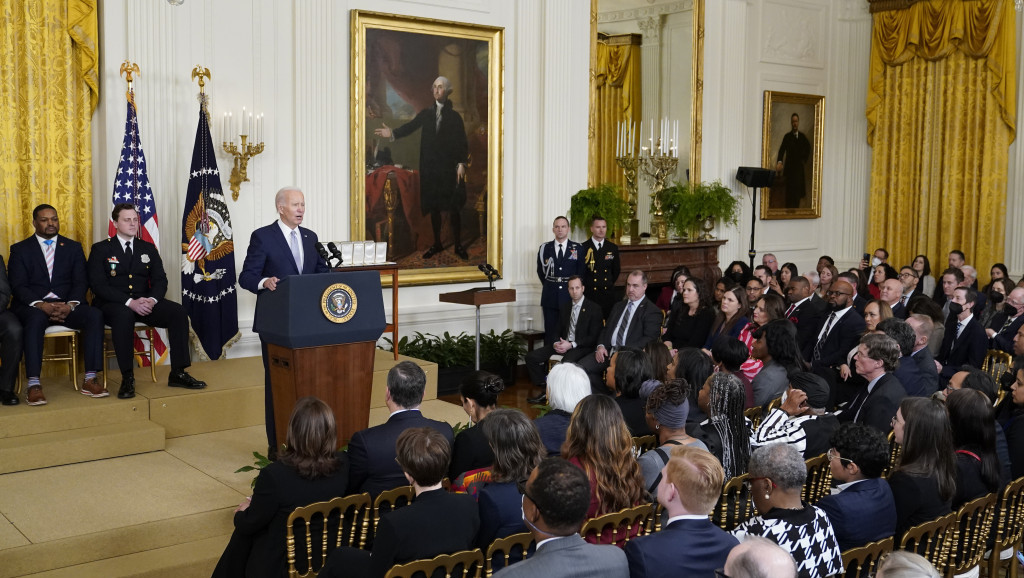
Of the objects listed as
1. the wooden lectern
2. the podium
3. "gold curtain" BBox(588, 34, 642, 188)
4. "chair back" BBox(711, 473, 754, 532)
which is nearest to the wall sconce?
the wooden lectern

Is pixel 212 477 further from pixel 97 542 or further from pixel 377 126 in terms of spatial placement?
pixel 377 126

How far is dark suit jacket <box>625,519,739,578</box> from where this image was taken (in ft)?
9.53

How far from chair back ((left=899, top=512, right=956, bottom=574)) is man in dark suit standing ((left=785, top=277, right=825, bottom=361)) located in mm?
4576

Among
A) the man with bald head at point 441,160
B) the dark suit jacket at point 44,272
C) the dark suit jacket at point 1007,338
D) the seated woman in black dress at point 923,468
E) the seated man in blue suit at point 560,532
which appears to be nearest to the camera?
the seated man in blue suit at point 560,532

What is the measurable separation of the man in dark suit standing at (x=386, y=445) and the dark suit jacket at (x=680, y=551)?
1134 millimetres

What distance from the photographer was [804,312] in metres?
8.45

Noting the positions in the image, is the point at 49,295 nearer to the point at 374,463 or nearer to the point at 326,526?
the point at 374,463

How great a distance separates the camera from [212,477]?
578cm

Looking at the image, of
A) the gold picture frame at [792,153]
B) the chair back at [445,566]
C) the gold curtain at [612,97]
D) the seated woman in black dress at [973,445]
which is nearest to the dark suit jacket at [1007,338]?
the seated woman in black dress at [973,445]

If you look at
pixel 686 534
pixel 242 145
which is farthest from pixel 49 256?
pixel 686 534

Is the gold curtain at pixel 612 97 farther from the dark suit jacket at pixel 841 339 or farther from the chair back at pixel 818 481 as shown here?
the chair back at pixel 818 481

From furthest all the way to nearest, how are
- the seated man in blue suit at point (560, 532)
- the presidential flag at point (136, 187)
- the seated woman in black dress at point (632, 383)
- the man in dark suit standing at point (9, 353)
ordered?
the presidential flag at point (136, 187), the man in dark suit standing at point (9, 353), the seated woman in black dress at point (632, 383), the seated man in blue suit at point (560, 532)

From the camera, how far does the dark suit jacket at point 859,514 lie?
3.51m

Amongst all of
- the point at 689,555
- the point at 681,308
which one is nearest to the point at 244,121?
the point at 681,308
